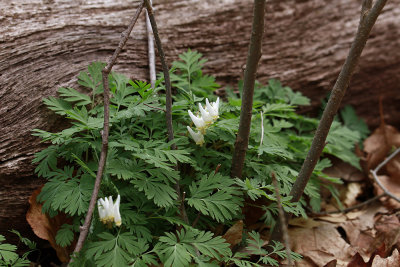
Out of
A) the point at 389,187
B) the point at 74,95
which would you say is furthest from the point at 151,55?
→ the point at 389,187

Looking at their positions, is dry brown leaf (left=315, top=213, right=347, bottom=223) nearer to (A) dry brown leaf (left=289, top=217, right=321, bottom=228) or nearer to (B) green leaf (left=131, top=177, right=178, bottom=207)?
(A) dry brown leaf (left=289, top=217, right=321, bottom=228)

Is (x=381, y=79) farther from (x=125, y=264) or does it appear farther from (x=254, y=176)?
(x=125, y=264)

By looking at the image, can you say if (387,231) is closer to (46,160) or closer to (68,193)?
(68,193)

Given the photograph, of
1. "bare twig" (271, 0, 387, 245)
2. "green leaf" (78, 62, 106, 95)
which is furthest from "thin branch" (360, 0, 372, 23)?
"green leaf" (78, 62, 106, 95)

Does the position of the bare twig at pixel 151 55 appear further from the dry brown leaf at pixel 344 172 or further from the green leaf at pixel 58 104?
the dry brown leaf at pixel 344 172

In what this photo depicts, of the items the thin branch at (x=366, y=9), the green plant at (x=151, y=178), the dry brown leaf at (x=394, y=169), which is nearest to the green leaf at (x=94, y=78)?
the green plant at (x=151, y=178)

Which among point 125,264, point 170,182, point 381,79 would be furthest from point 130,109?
point 381,79
